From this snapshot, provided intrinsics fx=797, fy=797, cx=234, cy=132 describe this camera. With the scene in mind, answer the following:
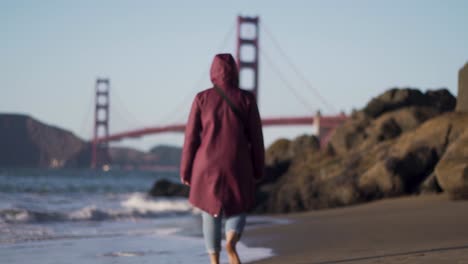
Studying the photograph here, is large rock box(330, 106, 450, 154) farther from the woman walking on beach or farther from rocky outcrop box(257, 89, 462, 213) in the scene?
the woman walking on beach

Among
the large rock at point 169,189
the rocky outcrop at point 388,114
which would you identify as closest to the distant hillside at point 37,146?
the large rock at point 169,189

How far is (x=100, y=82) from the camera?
61.2 metres

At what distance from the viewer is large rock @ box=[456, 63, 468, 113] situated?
1156 centimetres

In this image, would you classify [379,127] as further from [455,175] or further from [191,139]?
[191,139]

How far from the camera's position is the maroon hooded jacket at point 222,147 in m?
3.37

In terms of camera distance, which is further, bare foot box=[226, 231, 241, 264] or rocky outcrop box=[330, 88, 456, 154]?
rocky outcrop box=[330, 88, 456, 154]

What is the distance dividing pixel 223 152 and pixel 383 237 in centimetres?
274

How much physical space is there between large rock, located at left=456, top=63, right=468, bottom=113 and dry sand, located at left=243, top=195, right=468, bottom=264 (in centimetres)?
313

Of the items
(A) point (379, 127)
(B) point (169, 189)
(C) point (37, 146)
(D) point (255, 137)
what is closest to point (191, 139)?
(D) point (255, 137)

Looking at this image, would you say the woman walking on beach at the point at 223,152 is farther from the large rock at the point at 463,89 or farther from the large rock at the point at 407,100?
the large rock at the point at 407,100

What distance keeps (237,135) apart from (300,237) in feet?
11.4

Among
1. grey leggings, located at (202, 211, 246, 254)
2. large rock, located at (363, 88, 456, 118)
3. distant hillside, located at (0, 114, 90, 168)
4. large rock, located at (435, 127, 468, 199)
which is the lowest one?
distant hillside, located at (0, 114, 90, 168)

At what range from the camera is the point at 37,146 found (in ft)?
181

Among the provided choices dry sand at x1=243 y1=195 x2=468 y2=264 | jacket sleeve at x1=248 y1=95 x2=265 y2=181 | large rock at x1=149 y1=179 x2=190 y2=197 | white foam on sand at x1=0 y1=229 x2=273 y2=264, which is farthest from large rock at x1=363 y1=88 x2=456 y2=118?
jacket sleeve at x1=248 y1=95 x2=265 y2=181
